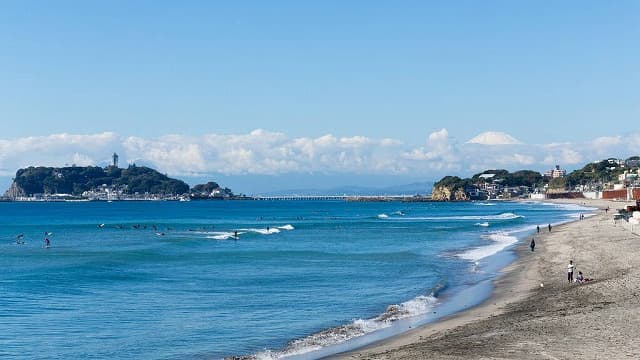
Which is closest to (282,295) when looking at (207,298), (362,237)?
(207,298)

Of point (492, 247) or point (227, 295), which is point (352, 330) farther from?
point (492, 247)

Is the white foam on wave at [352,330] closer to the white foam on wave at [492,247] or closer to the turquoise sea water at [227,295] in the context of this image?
the turquoise sea water at [227,295]

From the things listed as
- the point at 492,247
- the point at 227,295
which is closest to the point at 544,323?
the point at 227,295

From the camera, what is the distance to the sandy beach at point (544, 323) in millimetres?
19969

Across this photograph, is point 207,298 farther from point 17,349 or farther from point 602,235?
point 602,235

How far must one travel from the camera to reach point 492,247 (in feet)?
199

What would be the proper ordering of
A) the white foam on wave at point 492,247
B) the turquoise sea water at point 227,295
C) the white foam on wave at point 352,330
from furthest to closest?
1. the white foam on wave at point 492,247
2. the turquoise sea water at point 227,295
3. the white foam on wave at point 352,330

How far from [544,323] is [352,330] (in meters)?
6.27

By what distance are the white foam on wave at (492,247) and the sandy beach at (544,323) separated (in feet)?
38.3

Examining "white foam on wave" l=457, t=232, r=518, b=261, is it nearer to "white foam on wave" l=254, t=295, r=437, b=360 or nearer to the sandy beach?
the sandy beach

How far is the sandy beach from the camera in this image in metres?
20.0

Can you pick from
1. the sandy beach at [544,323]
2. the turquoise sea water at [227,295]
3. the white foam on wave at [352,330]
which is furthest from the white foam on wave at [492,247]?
the white foam on wave at [352,330]

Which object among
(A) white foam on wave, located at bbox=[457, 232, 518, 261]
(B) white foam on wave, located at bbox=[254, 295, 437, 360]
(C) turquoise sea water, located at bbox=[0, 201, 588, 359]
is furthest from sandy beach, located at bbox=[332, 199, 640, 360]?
(A) white foam on wave, located at bbox=[457, 232, 518, 261]

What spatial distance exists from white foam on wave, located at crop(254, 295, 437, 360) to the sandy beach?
1622 mm
